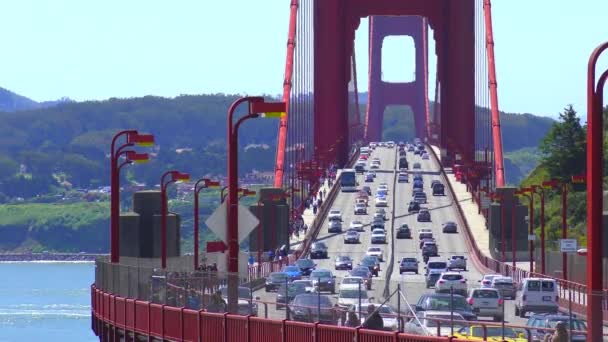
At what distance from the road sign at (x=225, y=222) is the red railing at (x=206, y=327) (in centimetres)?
145

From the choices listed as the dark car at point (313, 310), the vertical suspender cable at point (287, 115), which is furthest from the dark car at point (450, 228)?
the dark car at point (313, 310)

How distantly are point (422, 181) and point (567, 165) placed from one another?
28.4 m

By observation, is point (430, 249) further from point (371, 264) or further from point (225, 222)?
point (225, 222)

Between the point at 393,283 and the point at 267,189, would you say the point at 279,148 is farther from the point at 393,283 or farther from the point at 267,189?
the point at 393,283

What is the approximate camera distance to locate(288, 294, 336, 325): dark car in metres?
32.6

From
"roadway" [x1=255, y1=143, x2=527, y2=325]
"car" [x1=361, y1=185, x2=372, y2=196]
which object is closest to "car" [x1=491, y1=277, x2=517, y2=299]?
"roadway" [x1=255, y1=143, x2=527, y2=325]

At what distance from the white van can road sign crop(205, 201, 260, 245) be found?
42.3 feet

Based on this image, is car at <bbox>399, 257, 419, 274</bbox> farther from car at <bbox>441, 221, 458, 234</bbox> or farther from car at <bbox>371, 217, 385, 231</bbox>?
car at <bbox>371, 217, 385, 231</bbox>

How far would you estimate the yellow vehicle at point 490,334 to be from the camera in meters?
28.8

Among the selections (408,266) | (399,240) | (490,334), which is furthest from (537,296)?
(399,240)

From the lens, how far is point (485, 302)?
148ft

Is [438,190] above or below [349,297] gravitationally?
above

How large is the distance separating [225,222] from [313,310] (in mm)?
3779

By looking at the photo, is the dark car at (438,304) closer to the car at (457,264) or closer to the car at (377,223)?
the car at (457,264)
